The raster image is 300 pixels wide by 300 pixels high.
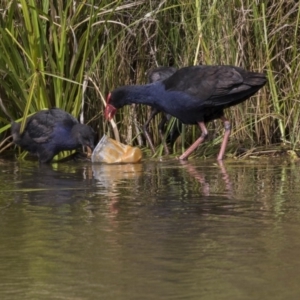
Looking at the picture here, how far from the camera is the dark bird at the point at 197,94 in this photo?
25.0 ft

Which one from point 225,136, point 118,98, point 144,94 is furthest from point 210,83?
point 118,98

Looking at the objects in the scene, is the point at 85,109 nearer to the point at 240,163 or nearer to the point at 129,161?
the point at 129,161

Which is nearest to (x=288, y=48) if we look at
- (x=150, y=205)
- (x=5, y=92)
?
(x=5, y=92)

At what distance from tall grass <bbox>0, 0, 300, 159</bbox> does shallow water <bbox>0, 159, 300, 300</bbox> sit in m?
1.21

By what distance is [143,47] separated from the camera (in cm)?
862

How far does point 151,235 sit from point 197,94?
3.50 metres

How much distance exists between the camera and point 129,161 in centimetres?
777

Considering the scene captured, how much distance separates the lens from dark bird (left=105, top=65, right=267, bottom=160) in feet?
25.0

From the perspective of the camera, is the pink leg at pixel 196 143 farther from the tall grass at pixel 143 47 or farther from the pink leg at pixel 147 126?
the pink leg at pixel 147 126

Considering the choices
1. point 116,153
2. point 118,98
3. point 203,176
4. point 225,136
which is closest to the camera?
point 203,176

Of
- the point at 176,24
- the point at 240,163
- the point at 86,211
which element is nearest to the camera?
the point at 86,211

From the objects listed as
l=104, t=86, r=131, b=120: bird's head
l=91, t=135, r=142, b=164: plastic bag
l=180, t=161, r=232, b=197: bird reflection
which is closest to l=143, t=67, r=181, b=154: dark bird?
l=104, t=86, r=131, b=120: bird's head

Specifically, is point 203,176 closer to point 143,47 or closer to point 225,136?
point 225,136

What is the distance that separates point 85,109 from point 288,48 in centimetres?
192
